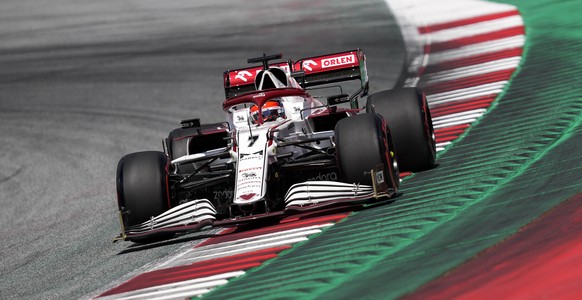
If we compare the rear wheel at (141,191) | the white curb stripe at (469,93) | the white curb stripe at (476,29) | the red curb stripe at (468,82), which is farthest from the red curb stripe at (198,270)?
the white curb stripe at (476,29)

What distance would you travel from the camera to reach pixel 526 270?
23.8ft

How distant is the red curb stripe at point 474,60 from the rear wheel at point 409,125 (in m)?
8.87

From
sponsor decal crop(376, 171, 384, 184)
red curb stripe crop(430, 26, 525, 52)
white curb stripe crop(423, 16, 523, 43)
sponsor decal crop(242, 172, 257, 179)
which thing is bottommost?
sponsor decal crop(376, 171, 384, 184)

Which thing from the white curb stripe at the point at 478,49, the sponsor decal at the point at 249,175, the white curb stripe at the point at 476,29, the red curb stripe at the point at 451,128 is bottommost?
the sponsor decal at the point at 249,175

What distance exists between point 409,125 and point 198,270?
3627 mm

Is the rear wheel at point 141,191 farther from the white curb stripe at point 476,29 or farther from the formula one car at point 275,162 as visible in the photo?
the white curb stripe at point 476,29

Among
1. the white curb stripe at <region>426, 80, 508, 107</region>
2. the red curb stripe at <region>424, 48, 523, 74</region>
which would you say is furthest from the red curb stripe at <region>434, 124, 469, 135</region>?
the red curb stripe at <region>424, 48, 523, 74</region>

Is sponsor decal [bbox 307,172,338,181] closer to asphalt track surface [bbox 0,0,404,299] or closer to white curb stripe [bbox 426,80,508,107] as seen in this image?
asphalt track surface [bbox 0,0,404,299]

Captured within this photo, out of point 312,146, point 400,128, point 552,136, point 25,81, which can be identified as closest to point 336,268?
point 312,146

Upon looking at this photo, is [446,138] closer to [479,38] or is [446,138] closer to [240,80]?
[240,80]

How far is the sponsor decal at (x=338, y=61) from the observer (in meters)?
15.1

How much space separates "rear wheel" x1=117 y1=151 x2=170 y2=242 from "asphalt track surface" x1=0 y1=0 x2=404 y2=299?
1.25ft

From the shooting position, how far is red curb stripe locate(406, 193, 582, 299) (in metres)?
6.75

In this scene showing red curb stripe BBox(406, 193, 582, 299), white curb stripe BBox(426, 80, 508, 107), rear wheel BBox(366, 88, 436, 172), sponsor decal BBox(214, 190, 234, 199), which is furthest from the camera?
white curb stripe BBox(426, 80, 508, 107)
